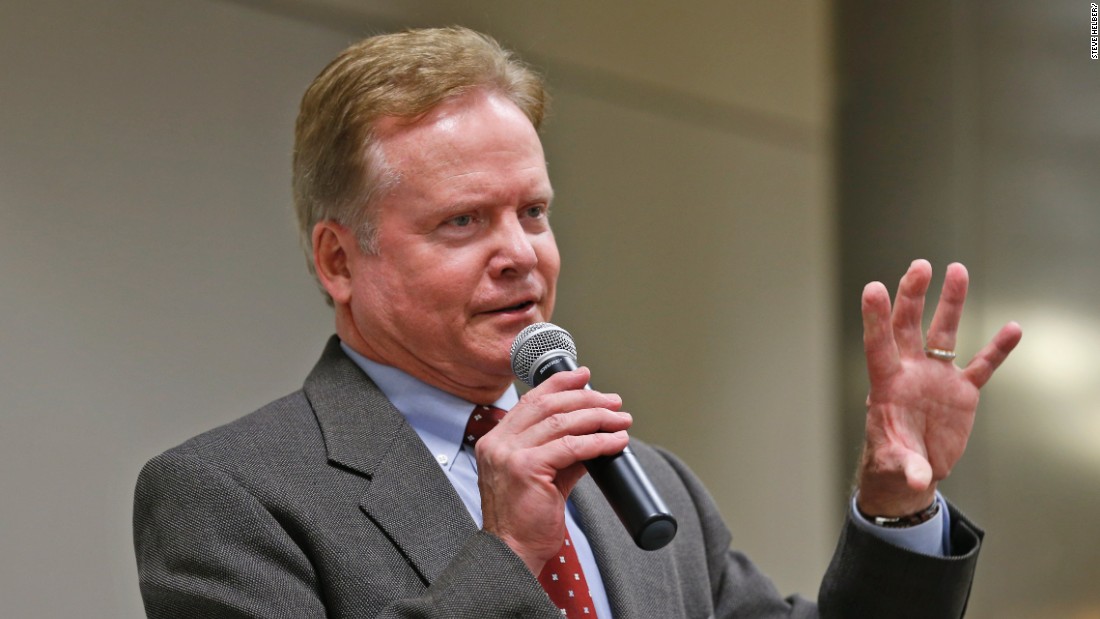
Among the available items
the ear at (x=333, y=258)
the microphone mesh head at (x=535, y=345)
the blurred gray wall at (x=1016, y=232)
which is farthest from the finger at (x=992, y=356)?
the blurred gray wall at (x=1016, y=232)

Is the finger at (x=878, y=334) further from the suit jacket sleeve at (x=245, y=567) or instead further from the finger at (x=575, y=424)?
the suit jacket sleeve at (x=245, y=567)

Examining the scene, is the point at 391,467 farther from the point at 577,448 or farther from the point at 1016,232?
the point at 1016,232

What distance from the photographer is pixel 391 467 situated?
161 cm

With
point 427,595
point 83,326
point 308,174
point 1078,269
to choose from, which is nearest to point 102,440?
point 83,326

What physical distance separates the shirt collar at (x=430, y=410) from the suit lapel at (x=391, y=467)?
3cm

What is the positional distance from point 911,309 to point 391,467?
78 cm

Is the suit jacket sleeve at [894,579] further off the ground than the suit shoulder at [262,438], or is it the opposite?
the suit shoulder at [262,438]

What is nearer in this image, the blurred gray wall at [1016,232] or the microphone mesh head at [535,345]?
the microphone mesh head at [535,345]

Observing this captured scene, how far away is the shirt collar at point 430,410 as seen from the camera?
5.65ft

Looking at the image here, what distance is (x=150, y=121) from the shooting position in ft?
8.48

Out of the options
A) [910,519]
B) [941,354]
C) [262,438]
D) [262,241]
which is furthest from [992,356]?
[262,241]

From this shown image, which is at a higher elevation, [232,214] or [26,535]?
[232,214]

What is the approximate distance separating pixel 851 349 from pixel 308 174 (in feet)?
9.62

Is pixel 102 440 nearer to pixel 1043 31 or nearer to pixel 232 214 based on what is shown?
pixel 232 214
